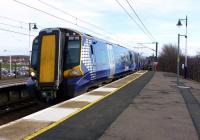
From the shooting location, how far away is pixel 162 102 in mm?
14742

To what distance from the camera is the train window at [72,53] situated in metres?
16.2

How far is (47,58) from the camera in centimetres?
1575

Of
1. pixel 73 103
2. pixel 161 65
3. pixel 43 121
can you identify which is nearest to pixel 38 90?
pixel 73 103

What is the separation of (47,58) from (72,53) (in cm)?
117

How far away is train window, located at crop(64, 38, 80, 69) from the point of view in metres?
16.2

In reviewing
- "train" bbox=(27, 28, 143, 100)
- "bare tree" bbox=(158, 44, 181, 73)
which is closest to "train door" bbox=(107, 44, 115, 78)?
"train" bbox=(27, 28, 143, 100)

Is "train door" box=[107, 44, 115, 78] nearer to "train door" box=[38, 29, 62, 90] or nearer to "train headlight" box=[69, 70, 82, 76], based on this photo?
"train headlight" box=[69, 70, 82, 76]

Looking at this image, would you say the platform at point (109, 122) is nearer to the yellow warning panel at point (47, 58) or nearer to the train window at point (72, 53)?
the yellow warning panel at point (47, 58)

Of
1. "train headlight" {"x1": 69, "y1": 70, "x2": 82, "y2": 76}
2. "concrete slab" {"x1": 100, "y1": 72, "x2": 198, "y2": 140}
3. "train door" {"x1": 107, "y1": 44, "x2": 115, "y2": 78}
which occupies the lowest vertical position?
"concrete slab" {"x1": 100, "y1": 72, "x2": 198, "y2": 140}

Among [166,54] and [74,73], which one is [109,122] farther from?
[166,54]

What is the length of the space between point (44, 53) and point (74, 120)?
6247mm

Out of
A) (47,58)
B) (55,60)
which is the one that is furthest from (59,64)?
(47,58)

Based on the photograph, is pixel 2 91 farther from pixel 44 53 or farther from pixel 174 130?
pixel 174 130

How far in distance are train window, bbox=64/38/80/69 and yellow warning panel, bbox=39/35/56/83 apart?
78 centimetres
